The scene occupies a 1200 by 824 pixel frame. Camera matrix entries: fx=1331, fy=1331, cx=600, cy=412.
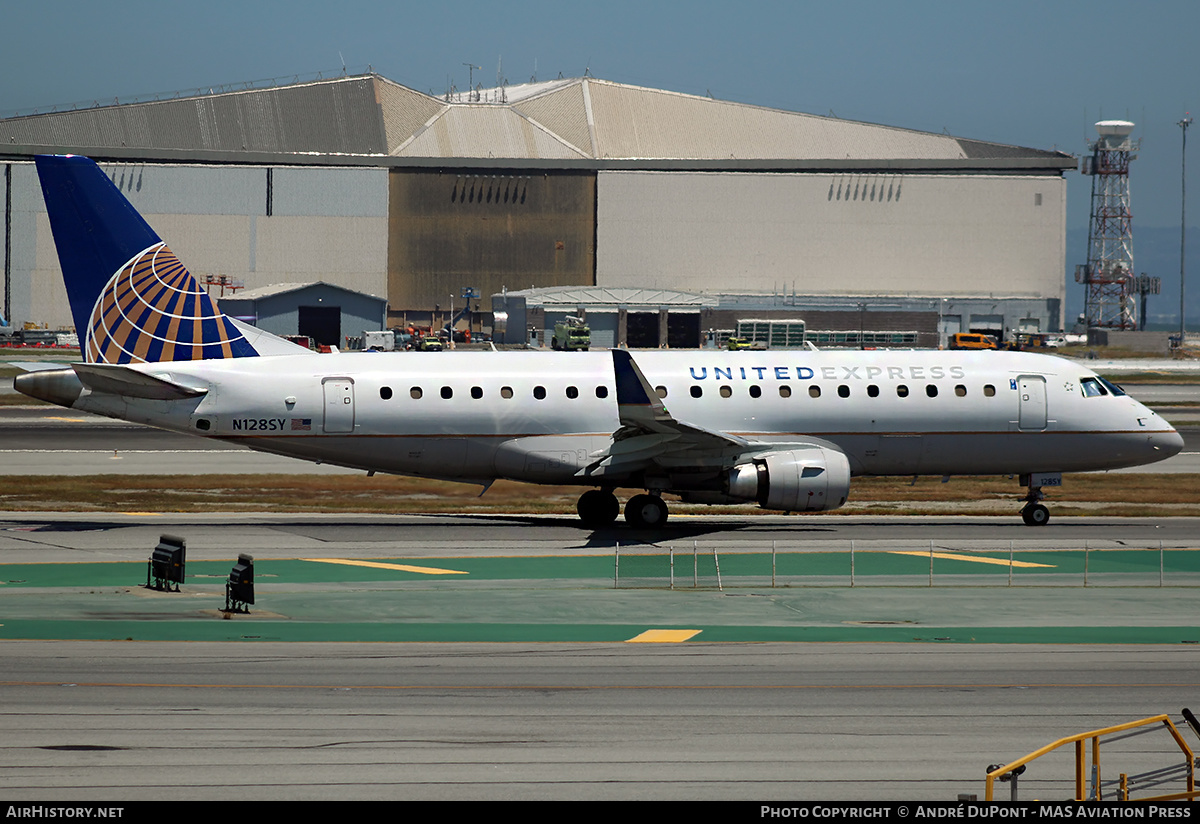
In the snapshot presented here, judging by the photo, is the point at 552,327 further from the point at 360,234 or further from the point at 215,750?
the point at 215,750

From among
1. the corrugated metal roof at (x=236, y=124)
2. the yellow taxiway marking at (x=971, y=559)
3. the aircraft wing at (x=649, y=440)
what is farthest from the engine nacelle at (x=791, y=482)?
the corrugated metal roof at (x=236, y=124)

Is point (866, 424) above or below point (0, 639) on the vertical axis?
above

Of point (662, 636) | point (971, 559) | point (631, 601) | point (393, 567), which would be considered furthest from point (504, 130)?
point (662, 636)

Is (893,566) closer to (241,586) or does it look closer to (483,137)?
(241,586)

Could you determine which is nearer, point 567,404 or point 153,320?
point 153,320

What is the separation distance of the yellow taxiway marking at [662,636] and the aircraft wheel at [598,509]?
13802 millimetres

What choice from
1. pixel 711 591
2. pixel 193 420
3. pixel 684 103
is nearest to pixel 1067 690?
pixel 711 591

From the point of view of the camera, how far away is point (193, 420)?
3403cm

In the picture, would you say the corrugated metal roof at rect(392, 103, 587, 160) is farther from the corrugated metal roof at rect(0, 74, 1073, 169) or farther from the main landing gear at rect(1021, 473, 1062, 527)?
the main landing gear at rect(1021, 473, 1062, 527)

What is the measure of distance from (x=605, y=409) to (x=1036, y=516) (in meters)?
12.6

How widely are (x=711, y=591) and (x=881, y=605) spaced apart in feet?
11.2

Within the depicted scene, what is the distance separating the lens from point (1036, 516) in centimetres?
3728

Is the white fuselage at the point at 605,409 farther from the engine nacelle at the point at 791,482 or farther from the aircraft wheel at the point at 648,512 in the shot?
the engine nacelle at the point at 791,482
